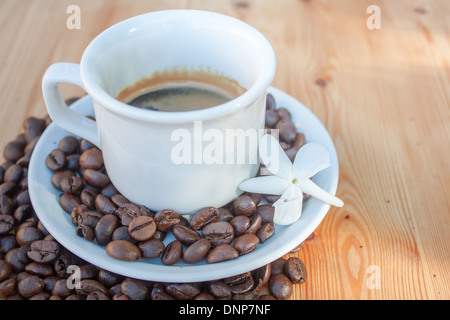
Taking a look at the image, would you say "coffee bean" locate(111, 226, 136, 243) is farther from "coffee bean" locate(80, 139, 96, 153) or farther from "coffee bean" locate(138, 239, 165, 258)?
"coffee bean" locate(80, 139, 96, 153)

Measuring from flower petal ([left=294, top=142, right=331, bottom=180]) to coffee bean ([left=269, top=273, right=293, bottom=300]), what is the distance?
0.58ft

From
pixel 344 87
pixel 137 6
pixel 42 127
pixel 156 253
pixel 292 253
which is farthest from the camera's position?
pixel 137 6

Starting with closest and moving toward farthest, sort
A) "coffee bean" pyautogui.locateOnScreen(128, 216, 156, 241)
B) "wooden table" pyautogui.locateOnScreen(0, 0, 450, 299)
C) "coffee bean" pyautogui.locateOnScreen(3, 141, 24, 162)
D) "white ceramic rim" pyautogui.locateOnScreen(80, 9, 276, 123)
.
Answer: "white ceramic rim" pyautogui.locateOnScreen(80, 9, 276, 123) < "coffee bean" pyautogui.locateOnScreen(128, 216, 156, 241) < "wooden table" pyautogui.locateOnScreen(0, 0, 450, 299) < "coffee bean" pyautogui.locateOnScreen(3, 141, 24, 162)

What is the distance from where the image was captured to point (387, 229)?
0.92 metres

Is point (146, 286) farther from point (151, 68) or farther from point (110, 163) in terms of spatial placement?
point (151, 68)

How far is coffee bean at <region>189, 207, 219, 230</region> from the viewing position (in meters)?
0.79

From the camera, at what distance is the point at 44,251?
808mm

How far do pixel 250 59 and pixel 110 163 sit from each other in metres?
0.30

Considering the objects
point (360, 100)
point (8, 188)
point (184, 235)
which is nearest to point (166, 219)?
point (184, 235)

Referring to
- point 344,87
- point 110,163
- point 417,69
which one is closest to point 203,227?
point 110,163

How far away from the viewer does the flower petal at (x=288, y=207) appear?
79 cm

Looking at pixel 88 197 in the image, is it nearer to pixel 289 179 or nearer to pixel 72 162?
pixel 72 162

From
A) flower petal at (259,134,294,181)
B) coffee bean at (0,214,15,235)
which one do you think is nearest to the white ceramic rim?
flower petal at (259,134,294,181)

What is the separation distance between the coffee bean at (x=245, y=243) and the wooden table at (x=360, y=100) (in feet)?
0.45
